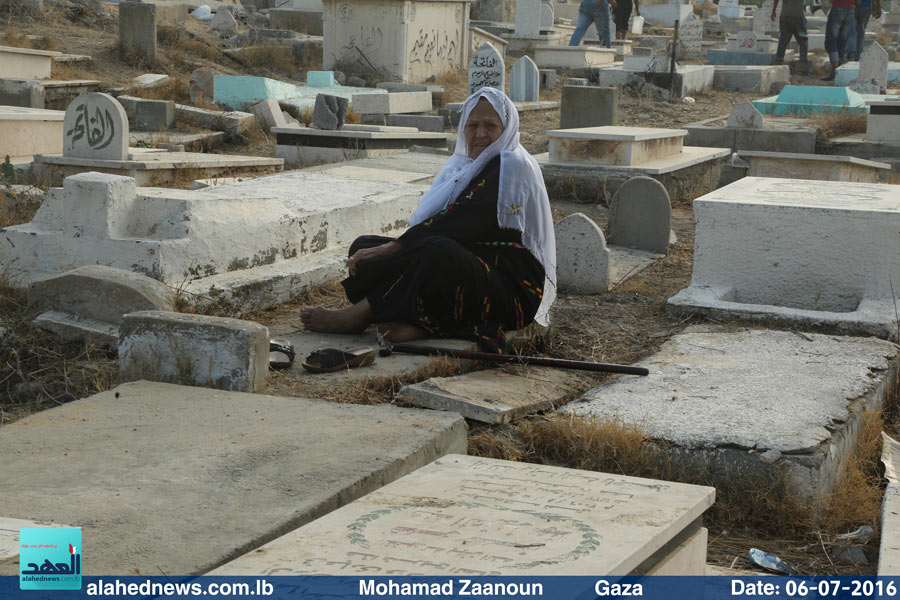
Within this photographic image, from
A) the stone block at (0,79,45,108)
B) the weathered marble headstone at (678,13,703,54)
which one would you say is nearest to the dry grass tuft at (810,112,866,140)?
the stone block at (0,79,45,108)

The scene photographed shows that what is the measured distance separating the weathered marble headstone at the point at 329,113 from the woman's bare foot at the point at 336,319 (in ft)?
19.1

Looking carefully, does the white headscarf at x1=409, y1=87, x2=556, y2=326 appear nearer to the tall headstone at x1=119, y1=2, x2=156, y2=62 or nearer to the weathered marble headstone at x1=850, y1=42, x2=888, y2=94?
the tall headstone at x1=119, y1=2, x2=156, y2=62

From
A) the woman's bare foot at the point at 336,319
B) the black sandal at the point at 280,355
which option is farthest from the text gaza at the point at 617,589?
the woman's bare foot at the point at 336,319

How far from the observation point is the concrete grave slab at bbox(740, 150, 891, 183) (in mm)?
9531

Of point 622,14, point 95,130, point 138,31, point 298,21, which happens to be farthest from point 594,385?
point 622,14

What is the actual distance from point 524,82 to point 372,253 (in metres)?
10.8

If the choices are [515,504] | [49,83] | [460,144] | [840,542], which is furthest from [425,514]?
[49,83]

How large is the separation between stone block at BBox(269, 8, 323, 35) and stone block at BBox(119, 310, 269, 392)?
64.1 ft

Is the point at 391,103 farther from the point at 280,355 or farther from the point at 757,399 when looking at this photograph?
the point at 757,399

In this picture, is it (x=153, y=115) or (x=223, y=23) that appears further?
(x=223, y=23)

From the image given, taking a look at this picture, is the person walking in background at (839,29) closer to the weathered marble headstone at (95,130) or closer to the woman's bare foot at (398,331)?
the weathered marble headstone at (95,130)

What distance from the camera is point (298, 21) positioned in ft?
74.2

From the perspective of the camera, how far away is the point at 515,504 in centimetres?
241

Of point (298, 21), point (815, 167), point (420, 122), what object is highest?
point (298, 21)
